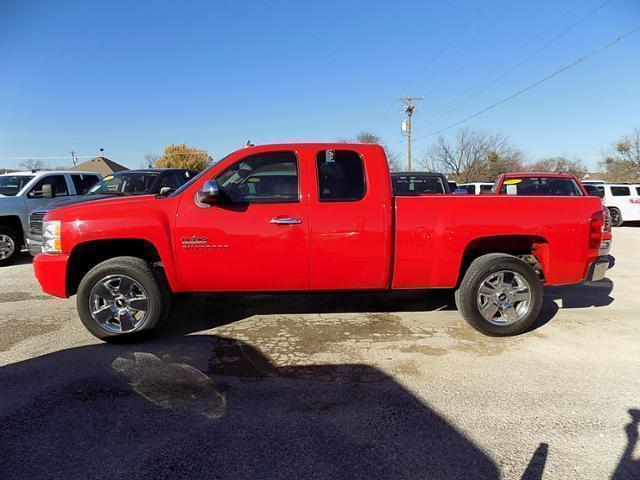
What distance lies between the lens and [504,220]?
4191 mm

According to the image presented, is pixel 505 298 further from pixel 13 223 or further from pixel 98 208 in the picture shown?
pixel 13 223

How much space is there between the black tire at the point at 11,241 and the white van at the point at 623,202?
19.6 metres

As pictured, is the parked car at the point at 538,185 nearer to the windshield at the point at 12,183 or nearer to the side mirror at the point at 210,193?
the side mirror at the point at 210,193

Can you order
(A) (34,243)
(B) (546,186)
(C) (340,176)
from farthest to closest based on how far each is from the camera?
(B) (546,186)
(A) (34,243)
(C) (340,176)

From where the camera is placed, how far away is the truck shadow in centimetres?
242

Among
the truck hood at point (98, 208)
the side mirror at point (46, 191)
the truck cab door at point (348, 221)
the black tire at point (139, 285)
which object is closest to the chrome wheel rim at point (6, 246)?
the side mirror at point (46, 191)

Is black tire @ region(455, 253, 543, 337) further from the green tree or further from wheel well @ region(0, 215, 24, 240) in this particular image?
the green tree

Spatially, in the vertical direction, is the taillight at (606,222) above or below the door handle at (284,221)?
below

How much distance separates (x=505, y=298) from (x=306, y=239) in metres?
2.24

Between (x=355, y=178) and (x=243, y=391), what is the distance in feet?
7.52

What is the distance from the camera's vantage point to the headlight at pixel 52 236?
→ 13.4ft

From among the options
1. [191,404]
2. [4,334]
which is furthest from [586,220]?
[4,334]

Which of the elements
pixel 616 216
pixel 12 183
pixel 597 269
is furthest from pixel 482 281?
pixel 616 216

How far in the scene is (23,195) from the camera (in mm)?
9188
